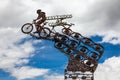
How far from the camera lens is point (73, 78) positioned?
8262cm

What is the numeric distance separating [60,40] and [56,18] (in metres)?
3.63

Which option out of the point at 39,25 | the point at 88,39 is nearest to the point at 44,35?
the point at 39,25

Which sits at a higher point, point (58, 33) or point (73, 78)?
point (58, 33)

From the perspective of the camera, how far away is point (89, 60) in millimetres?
83125

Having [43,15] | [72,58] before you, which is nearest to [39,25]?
[43,15]

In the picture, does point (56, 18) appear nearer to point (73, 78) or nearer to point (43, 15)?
point (43, 15)

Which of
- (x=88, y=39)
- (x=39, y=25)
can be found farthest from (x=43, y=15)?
(x=88, y=39)

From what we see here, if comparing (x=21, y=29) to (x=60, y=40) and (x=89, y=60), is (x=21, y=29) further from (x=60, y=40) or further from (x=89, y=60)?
(x=89, y=60)

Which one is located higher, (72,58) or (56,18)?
(56,18)

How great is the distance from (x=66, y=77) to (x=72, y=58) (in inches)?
128

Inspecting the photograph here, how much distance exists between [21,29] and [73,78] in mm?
11466

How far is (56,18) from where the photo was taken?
3275 inches

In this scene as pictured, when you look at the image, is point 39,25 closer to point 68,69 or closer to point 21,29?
point 21,29

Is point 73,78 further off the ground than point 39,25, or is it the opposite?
point 39,25
